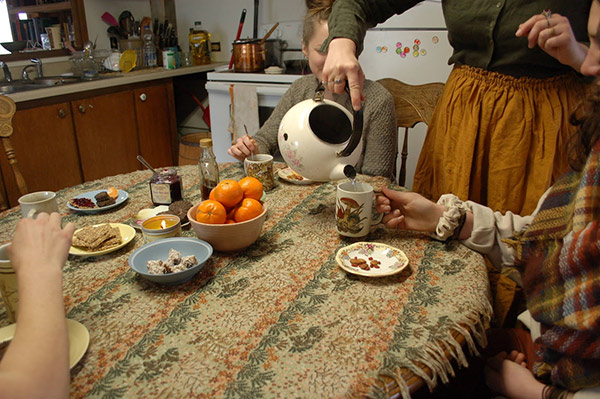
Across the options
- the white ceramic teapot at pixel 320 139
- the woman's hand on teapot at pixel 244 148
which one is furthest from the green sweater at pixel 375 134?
the white ceramic teapot at pixel 320 139

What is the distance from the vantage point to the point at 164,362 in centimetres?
66

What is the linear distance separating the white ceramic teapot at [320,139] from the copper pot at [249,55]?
1.93 metres

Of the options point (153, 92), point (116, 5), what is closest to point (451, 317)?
point (153, 92)

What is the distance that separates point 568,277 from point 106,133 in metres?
2.75

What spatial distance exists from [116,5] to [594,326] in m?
3.76

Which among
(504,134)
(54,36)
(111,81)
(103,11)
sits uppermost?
(103,11)

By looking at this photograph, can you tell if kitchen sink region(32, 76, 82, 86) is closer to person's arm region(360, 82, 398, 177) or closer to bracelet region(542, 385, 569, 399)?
person's arm region(360, 82, 398, 177)

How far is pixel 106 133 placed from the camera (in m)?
2.88

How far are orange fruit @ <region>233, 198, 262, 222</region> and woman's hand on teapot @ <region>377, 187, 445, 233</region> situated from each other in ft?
0.97

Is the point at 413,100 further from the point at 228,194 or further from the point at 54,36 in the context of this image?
the point at 54,36

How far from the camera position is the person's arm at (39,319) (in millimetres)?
531

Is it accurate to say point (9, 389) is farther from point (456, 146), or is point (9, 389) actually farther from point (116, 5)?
point (116, 5)

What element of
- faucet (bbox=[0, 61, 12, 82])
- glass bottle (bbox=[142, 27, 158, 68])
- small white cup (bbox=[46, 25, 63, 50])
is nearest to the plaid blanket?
faucet (bbox=[0, 61, 12, 82])

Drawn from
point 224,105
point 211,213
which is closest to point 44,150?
point 224,105
